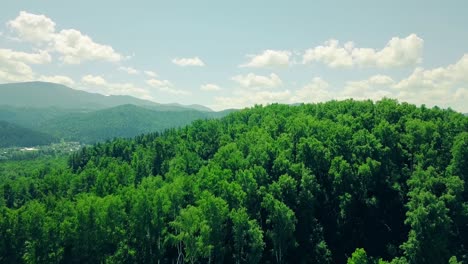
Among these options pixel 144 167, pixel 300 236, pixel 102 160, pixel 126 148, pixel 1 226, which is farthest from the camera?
pixel 126 148

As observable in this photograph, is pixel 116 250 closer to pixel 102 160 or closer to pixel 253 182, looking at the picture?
pixel 253 182

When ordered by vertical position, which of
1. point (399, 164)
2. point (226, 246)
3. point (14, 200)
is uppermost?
point (399, 164)

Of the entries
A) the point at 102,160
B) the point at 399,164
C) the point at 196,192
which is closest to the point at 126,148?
the point at 102,160

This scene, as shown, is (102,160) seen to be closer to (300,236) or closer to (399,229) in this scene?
(300,236)

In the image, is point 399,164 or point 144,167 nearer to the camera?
point 399,164

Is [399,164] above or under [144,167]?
above

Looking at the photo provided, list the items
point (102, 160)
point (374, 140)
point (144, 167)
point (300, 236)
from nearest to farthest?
point (300, 236)
point (374, 140)
point (144, 167)
point (102, 160)

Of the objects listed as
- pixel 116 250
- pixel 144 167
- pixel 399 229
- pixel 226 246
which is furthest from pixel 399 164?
pixel 144 167
